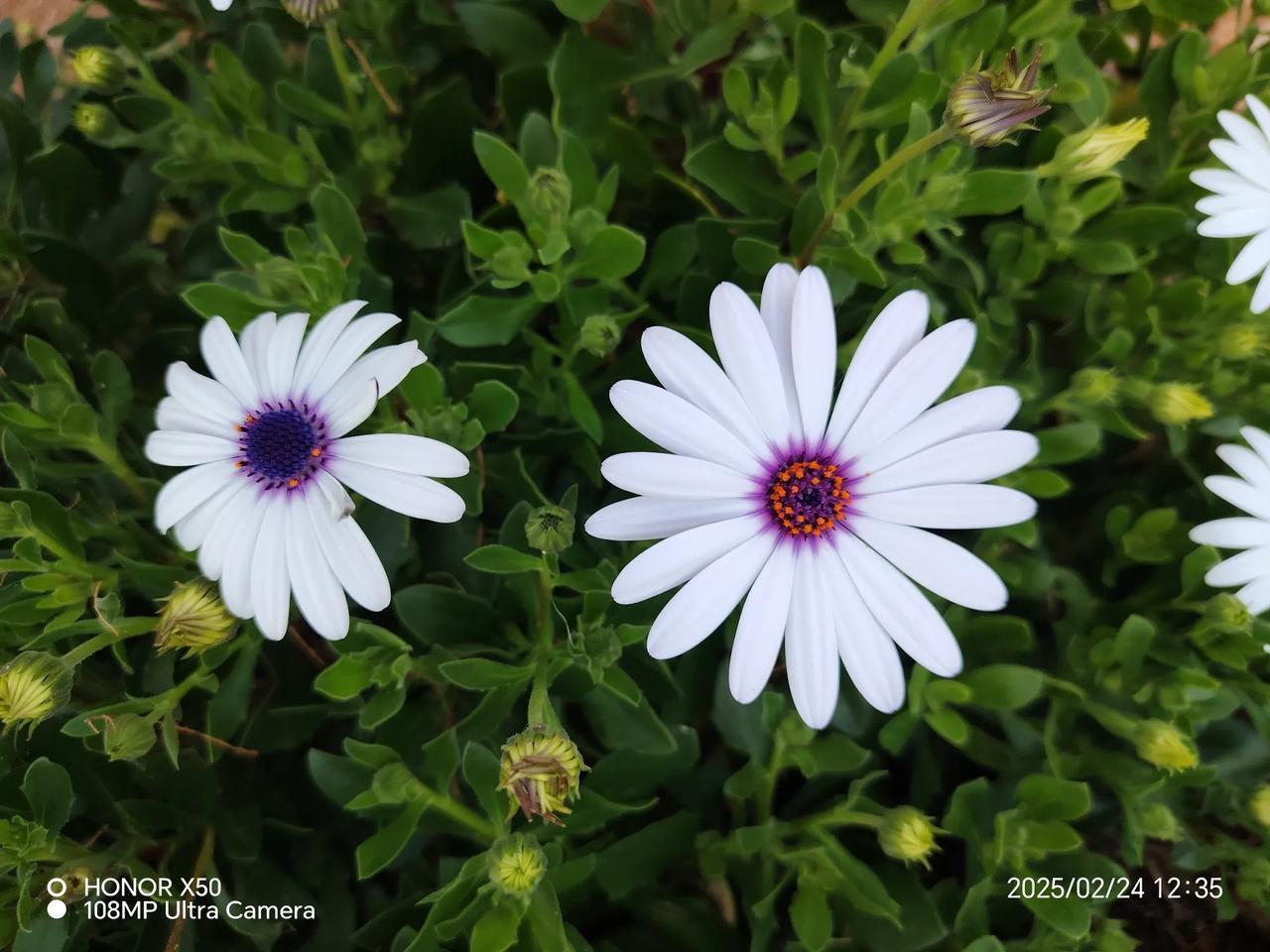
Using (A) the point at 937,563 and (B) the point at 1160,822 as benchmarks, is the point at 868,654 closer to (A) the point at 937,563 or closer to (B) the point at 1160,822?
(A) the point at 937,563

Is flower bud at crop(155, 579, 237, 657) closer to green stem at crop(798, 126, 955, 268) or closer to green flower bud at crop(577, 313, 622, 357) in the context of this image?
green flower bud at crop(577, 313, 622, 357)

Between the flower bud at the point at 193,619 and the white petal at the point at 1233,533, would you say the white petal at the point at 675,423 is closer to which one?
→ the flower bud at the point at 193,619

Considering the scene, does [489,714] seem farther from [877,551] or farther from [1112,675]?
[1112,675]

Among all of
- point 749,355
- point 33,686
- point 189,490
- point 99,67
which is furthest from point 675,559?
point 99,67

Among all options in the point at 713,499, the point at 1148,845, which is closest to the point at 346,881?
the point at 713,499

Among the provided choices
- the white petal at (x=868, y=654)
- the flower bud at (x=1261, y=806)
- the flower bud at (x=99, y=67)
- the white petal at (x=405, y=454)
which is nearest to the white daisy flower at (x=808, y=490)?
the white petal at (x=868, y=654)

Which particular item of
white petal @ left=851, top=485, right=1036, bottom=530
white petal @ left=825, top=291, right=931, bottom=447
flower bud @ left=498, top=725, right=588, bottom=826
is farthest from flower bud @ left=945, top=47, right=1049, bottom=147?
flower bud @ left=498, top=725, right=588, bottom=826
